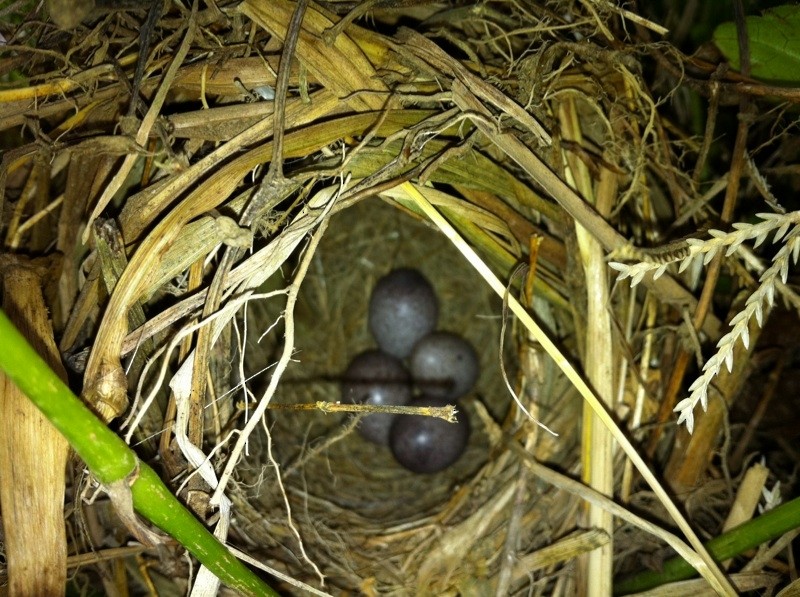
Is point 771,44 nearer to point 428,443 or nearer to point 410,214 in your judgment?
point 410,214

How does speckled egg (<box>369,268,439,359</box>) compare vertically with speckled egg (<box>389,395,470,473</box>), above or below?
above

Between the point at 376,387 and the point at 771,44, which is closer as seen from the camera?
the point at 771,44

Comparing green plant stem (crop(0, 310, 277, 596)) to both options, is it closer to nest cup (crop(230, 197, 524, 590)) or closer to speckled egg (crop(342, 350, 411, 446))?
nest cup (crop(230, 197, 524, 590))

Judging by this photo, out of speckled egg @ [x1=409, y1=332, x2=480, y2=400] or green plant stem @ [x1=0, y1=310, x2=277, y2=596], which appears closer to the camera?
green plant stem @ [x1=0, y1=310, x2=277, y2=596]

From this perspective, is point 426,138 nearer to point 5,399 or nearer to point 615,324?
point 615,324

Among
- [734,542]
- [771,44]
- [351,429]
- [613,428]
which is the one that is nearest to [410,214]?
[351,429]

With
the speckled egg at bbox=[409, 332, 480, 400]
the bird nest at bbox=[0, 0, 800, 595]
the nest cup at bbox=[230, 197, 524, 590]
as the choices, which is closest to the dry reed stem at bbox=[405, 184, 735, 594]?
the bird nest at bbox=[0, 0, 800, 595]

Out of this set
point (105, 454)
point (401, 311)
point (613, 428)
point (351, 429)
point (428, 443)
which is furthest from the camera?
point (401, 311)

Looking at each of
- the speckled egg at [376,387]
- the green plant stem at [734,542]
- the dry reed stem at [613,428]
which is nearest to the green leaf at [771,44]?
the dry reed stem at [613,428]
